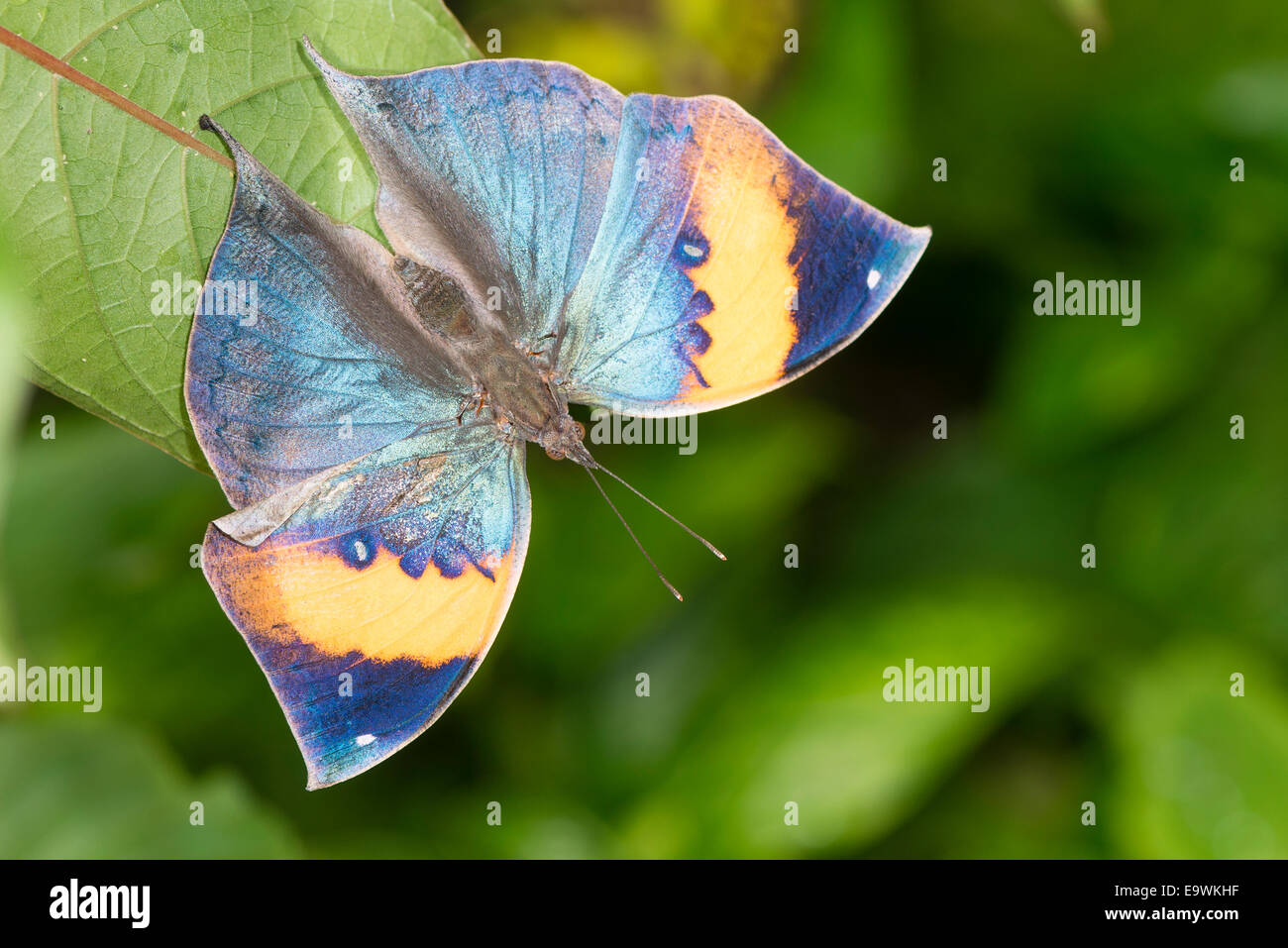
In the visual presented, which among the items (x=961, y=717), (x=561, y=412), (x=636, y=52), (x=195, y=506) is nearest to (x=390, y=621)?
(x=561, y=412)

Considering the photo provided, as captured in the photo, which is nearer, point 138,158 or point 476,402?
point 138,158

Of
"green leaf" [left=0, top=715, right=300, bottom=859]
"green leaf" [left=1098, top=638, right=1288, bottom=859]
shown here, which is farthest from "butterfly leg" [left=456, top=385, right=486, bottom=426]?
"green leaf" [left=1098, top=638, right=1288, bottom=859]

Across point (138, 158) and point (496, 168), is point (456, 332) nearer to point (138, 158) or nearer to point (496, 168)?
point (496, 168)

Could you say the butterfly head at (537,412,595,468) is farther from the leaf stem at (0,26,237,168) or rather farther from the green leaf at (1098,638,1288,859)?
the green leaf at (1098,638,1288,859)

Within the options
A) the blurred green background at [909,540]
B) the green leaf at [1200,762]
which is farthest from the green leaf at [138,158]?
the green leaf at [1200,762]

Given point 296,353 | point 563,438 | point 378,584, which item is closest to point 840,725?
point 563,438

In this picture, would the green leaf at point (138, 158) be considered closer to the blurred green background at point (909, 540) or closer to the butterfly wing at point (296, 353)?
the butterfly wing at point (296, 353)

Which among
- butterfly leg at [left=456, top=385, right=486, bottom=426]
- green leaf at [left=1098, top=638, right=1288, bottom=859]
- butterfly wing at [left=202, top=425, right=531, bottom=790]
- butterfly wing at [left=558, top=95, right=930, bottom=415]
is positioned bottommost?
green leaf at [left=1098, top=638, right=1288, bottom=859]
